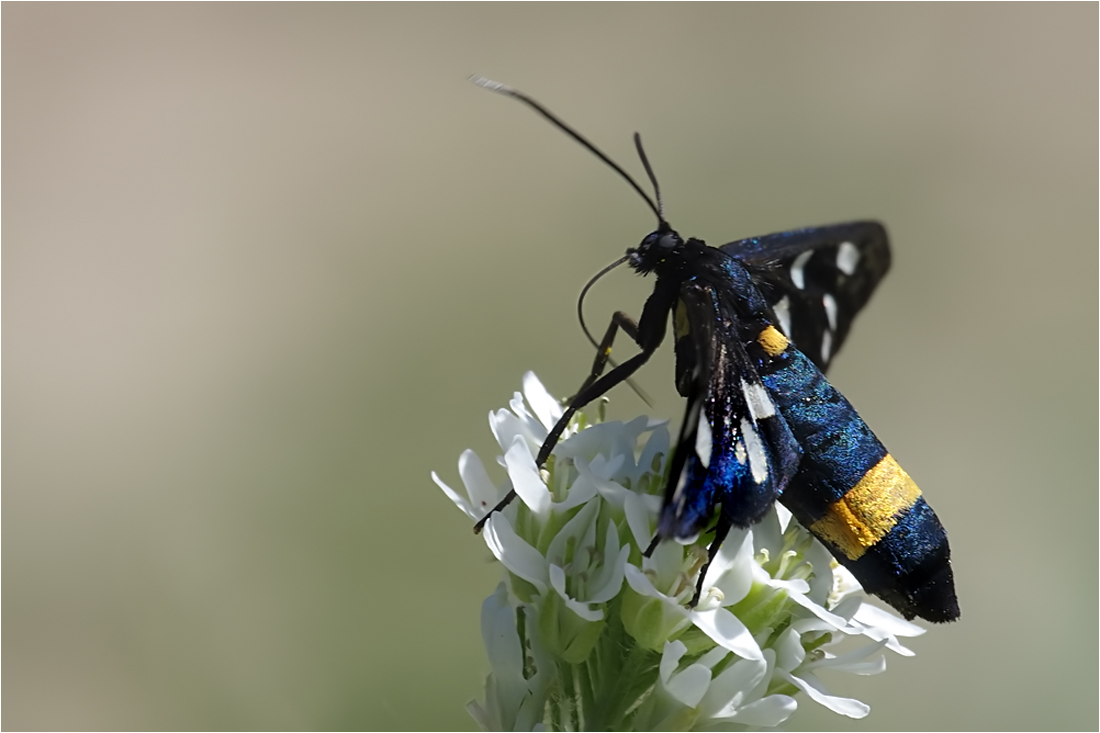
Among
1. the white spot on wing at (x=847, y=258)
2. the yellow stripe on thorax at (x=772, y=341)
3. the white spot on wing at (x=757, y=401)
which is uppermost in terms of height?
the white spot on wing at (x=847, y=258)

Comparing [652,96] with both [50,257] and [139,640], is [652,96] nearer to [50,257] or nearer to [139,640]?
[50,257]

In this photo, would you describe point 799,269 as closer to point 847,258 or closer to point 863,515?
point 847,258

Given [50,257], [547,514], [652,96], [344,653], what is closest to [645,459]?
[547,514]

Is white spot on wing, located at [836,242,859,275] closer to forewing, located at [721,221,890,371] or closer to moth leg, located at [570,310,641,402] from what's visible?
forewing, located at [721,221,890,371]

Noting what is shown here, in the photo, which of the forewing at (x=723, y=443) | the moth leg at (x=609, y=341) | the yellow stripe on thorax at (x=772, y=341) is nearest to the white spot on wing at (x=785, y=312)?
the moth leg at (x=609, y=341)

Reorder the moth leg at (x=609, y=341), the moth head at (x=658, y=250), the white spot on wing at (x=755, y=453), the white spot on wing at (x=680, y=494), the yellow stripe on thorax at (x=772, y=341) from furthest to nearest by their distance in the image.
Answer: the moth leg at (x=609, y=341)
the moth head at (x=658, y=250)
the yellow stripe on thorax at (x=772, y=341)
the white spot on wing at (x=755, y=453)
the white spot on wing at (x=680, y=494)

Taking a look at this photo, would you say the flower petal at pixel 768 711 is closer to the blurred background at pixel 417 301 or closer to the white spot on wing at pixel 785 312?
the white spot on wing at pixel 785 312

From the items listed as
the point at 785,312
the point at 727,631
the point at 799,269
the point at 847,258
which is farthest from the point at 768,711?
the point at 847,258

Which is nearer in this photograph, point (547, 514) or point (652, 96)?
point (547, 514)
